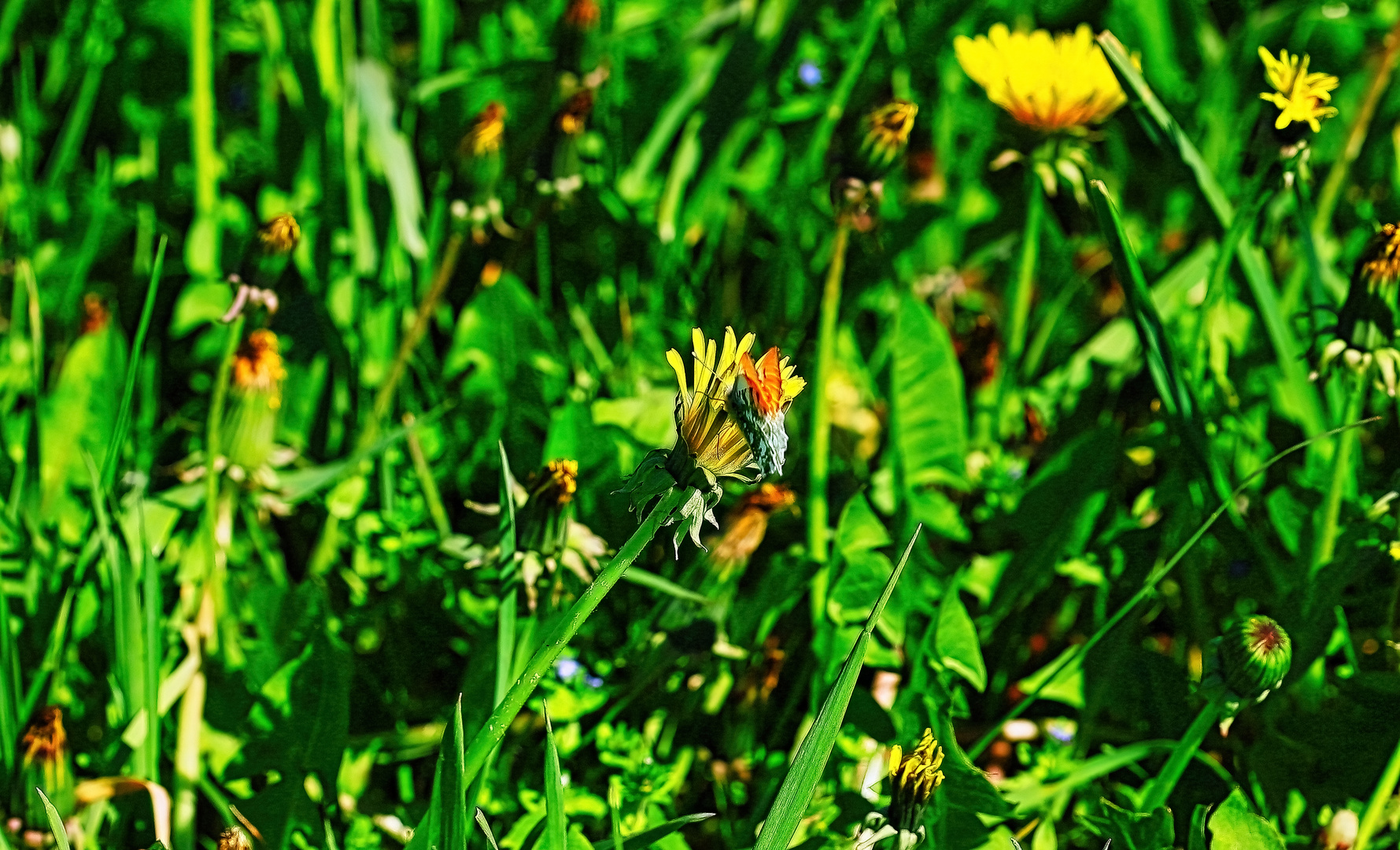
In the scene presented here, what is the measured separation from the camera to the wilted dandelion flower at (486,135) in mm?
2135

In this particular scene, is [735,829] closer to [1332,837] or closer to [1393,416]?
[1332,837]

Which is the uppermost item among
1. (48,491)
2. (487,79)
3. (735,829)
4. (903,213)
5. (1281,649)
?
(487,79)

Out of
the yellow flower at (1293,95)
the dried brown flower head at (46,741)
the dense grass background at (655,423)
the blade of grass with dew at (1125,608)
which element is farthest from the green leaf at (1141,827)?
the dried brown flower head at (46,741)

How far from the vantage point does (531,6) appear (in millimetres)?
2805

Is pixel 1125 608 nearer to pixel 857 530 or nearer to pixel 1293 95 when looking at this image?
pixel 857 530

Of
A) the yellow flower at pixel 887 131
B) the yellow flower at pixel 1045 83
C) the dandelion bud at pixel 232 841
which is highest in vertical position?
the yellow flower at pixel 1045 83

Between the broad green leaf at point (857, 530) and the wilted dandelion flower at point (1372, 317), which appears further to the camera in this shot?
the broad green leaf at point (857, 530)

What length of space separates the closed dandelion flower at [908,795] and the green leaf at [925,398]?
0.66 meters

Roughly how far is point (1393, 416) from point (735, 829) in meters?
1.17

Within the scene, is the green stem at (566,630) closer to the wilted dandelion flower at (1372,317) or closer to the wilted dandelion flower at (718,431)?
the wilted dandelion flower at (718,431)

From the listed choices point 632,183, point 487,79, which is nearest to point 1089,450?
point 632,183

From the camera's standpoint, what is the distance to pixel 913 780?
136 centimetres

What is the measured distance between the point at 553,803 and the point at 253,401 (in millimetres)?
814

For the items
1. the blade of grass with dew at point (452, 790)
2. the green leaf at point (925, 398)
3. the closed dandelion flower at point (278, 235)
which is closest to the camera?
the blade of grass with dew at point (452, 790)
